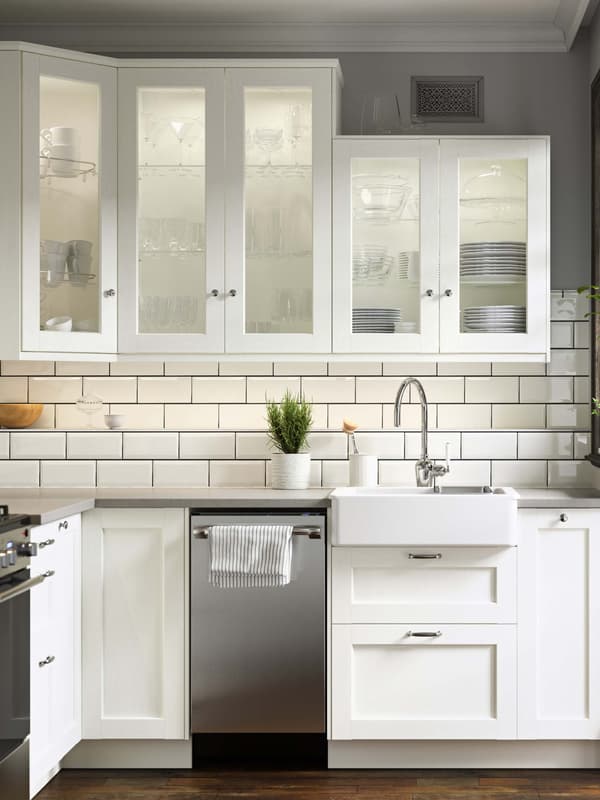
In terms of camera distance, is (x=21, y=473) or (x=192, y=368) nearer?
(x=21, y=473)

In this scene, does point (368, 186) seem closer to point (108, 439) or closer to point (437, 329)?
point (437, 329)

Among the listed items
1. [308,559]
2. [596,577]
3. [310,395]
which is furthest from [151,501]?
[596,577]

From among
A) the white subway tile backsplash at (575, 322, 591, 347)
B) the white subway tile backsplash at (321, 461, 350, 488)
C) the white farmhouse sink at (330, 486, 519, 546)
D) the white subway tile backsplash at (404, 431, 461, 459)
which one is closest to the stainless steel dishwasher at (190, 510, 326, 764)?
the white farmhouse sink at (330, 486, 519, 546)

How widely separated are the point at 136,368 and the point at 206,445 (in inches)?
17.2

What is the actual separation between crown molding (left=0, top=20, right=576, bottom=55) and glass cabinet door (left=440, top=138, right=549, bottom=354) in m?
0.54

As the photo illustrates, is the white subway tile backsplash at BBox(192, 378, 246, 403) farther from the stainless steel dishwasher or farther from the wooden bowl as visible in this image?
the stainless steel dishwasher

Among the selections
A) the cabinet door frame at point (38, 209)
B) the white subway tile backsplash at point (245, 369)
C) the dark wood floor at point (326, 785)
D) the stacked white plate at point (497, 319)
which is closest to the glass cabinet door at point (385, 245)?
the stacked white plate at point (497, 319)

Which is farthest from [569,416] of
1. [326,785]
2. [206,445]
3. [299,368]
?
[326,785]

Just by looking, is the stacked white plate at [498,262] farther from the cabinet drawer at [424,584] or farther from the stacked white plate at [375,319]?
the cabinet drawer at [424,584]

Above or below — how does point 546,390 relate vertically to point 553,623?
above

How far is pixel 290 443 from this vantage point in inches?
131

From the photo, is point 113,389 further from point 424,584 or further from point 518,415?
point 518,415

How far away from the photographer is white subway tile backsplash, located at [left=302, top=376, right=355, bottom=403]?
3590mm

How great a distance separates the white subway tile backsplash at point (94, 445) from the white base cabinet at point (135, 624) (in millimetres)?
523
